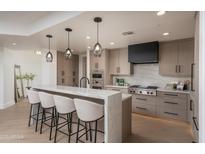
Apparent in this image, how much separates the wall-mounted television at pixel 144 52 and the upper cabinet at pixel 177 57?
0.21 m

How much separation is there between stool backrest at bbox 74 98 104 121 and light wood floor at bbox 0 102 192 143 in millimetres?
803

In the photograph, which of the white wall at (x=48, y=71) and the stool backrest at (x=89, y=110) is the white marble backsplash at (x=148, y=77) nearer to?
the white wall at (x=48, y=71)

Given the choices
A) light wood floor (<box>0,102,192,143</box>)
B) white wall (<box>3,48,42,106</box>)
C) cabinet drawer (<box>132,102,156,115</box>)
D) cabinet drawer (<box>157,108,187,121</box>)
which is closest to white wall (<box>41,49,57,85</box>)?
white wall (<box>3,48,42,106</box>)

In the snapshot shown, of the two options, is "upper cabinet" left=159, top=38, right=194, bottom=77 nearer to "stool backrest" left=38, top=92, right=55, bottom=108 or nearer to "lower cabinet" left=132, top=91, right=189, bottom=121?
"lower cabinet" left=132, top=91, right=189, bottom=121

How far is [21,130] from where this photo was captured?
10.7 feet

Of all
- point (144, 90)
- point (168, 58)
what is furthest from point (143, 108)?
point (168, 58)

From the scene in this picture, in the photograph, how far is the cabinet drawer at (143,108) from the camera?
4.28 metres

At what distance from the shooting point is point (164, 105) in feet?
13.3

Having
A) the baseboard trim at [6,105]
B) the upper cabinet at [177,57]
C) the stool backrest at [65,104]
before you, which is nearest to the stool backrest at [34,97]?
the stool backrest at [65,104]

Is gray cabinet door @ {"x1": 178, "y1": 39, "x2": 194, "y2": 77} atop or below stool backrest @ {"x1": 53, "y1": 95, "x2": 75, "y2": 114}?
atop

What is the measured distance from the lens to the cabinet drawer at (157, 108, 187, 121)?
12.3ft

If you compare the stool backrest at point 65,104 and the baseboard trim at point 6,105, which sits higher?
the stool backrest at point 65,104

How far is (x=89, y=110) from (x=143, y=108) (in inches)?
112
